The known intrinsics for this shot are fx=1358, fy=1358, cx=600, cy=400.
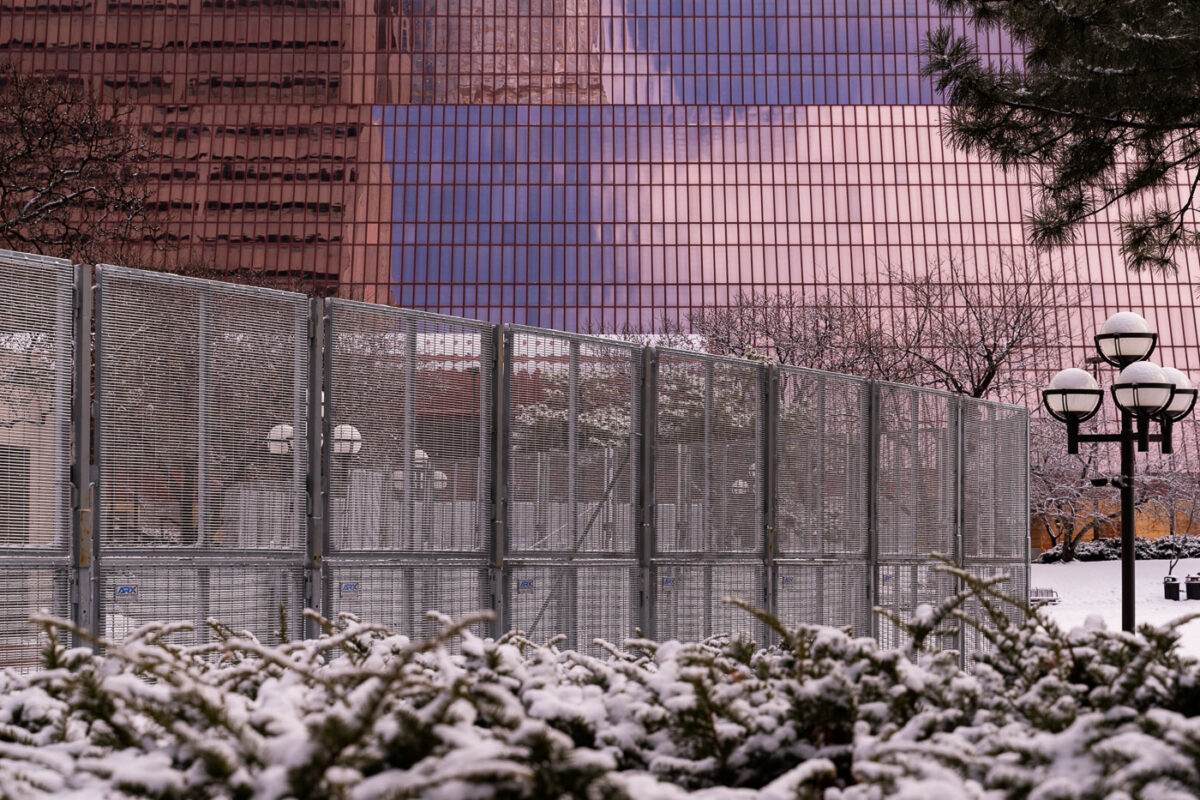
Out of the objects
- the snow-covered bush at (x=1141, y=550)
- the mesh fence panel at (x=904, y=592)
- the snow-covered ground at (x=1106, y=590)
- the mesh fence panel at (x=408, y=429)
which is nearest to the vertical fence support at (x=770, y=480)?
the mesh fence panel at (x=904, y=592)

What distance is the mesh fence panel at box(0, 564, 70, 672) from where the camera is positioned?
6207 mm

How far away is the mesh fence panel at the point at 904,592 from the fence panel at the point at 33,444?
7334 mm

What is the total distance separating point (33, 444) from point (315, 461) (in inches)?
62.4

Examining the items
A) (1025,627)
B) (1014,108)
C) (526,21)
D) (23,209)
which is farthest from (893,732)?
(526,21)

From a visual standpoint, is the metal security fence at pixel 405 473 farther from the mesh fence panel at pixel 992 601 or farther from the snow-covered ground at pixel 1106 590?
the snow-covered ground at pixel 1106 590

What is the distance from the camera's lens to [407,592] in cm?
798

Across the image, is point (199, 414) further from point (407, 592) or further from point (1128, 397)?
point (1128, 397)

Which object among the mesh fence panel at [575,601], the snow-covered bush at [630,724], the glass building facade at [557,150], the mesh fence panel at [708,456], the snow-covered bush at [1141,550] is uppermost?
the glass building facade at [557,150]

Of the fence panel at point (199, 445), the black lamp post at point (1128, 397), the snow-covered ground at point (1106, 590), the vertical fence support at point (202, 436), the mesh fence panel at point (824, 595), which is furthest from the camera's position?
the snow-covered ground at point (1106, 590)

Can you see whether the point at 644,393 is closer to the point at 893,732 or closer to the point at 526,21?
the point at 893,732

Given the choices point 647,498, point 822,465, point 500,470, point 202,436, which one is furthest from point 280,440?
point 822,465

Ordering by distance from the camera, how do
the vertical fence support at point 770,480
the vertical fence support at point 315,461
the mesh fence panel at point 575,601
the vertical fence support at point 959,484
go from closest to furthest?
the vertical fence support at point 315,461 → the mesh fence panel at point 575,601 → the vertical fence support at point 770,480 → the vertical fence support at point 959,484

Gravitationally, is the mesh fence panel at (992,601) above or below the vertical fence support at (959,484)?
below

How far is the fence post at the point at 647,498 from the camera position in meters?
9.56
